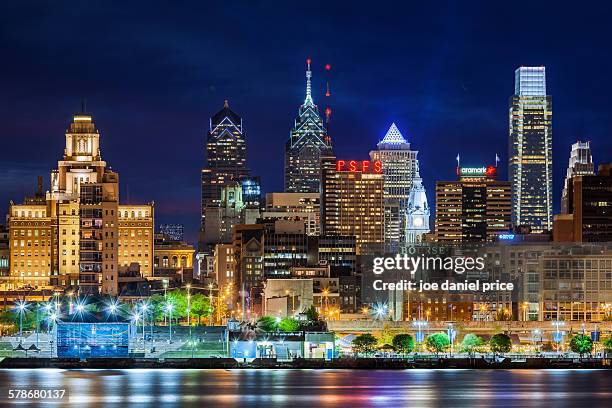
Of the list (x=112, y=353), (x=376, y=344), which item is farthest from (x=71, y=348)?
(x=376, y=344)

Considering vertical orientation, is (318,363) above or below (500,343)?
below

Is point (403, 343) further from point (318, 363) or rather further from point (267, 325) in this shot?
point (267, 325)

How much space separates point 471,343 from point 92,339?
155ft

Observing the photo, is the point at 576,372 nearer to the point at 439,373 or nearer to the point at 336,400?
the point at 439,373

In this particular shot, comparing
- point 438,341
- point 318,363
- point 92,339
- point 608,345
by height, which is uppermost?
point 92,339

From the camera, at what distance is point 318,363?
566ft

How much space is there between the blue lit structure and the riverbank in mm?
3080

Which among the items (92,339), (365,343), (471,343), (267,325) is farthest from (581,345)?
(92,339)

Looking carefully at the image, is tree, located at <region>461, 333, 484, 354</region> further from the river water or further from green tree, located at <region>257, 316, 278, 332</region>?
green tree, located at <region>257, 316, 278, 332</region>

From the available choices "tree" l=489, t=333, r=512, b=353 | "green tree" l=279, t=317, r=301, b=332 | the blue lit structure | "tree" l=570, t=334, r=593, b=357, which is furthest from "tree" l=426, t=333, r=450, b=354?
the blue lit structure

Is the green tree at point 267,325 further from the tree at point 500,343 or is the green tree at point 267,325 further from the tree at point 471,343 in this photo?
the tree at point 500,343

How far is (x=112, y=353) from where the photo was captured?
17675cm

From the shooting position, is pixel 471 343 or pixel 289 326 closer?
pixel 471 343

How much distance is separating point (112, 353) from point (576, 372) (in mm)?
51780
